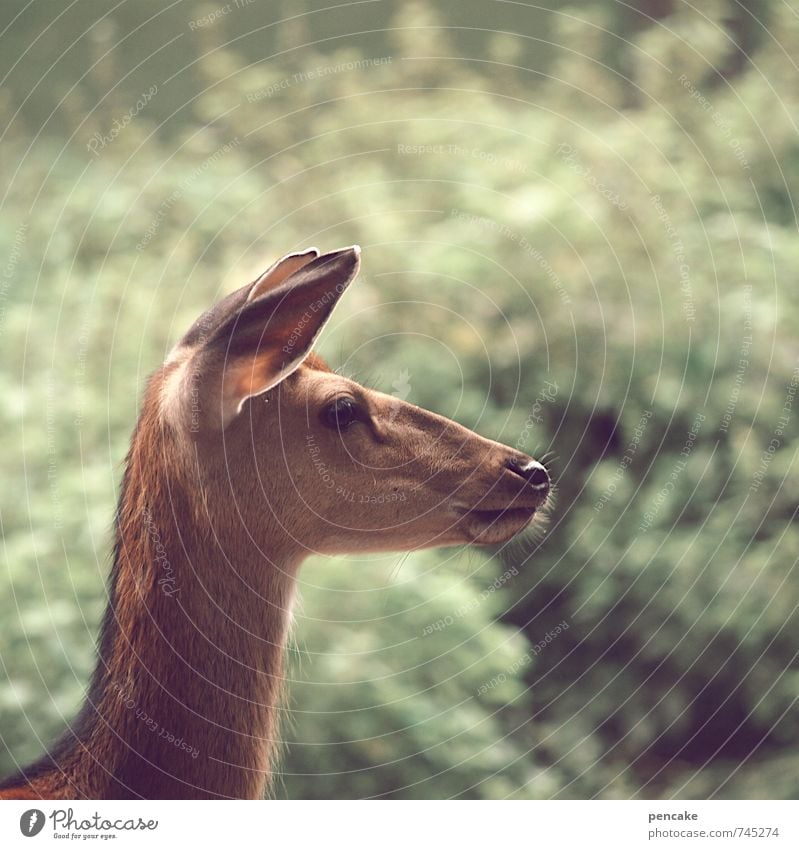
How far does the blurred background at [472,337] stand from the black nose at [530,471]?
0.66 metres

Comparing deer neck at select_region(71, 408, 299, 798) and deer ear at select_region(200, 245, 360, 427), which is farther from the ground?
deer ear at select_region(200, 245, 360, 427)

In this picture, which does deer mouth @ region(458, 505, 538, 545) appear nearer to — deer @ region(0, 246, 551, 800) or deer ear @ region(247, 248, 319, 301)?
deer @ region(0, 246, 551, 800)

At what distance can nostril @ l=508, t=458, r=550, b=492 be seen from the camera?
1946mm

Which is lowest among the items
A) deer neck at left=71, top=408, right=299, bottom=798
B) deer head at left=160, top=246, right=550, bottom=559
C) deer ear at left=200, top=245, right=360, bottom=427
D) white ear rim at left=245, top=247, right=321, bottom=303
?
deer neck at left=71, top=408, right=299, bottom=798

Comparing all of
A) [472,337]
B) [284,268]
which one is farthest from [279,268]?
[472,337]

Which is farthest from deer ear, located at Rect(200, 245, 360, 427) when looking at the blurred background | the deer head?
the blurred background

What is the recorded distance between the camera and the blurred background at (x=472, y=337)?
271 cm

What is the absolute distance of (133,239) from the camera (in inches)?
128

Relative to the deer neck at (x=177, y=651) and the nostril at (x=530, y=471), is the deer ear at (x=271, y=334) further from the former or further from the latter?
the nostril at (x=530, y=471)

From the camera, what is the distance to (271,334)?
178 cm

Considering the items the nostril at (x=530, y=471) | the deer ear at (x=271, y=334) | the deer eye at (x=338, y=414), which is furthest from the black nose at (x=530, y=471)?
the deer ear at (x=271, y=334)

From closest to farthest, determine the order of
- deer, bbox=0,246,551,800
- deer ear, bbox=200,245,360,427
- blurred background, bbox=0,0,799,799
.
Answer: deer ear, bbox=200,245,360,427 → deer, bbox=0,246,551,800 → blurred background, bbox=0,0,799,799

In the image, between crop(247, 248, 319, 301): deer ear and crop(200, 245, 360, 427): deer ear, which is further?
crop(247, 248, 319, 301): deer ear

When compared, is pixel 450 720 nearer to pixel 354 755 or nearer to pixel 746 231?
pixel 354 755
